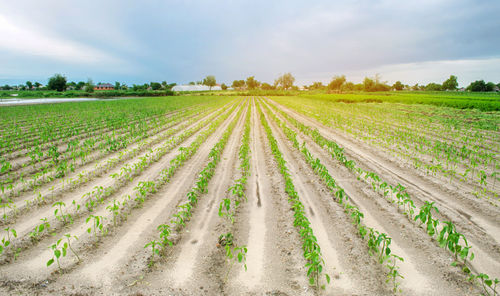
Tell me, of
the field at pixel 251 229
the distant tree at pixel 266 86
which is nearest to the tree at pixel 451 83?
the distant tree at pixel 266 86

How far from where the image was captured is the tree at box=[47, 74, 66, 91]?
85.8m

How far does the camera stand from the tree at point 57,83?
85812 mm

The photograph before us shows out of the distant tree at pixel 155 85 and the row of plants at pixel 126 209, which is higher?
the distant tree at pixel 155 85

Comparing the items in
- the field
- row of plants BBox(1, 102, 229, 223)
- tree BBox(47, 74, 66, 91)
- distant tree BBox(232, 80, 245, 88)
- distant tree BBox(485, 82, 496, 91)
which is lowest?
the field

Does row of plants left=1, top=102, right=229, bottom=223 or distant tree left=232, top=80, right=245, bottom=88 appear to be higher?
distant tree left=232, top=80, right=245, bottom=88

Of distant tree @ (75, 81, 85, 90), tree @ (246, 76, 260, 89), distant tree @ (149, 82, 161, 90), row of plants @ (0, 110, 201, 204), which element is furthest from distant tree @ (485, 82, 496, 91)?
distant tree @ (75, 81, 85, 90)

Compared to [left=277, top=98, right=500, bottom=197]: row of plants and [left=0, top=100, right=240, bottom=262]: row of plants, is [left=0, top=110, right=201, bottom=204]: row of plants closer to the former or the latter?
[left=0, top=100, right=240, bottom=262]: row of plants

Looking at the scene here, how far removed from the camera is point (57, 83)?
86.3 meters

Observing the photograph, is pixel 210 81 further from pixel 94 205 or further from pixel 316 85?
pixel 94 205

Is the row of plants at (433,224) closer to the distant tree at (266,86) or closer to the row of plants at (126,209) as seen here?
the row of plants at (126,209)

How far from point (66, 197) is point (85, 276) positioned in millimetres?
3404

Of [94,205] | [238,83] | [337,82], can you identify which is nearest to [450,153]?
[94,205]

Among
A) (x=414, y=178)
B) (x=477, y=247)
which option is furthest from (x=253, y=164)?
(x=477, y=247)

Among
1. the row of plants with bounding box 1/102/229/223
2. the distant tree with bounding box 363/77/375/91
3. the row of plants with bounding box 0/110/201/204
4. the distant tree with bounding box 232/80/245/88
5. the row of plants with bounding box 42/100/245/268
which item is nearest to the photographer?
the row of plants with bounding box 42/100/245/268
